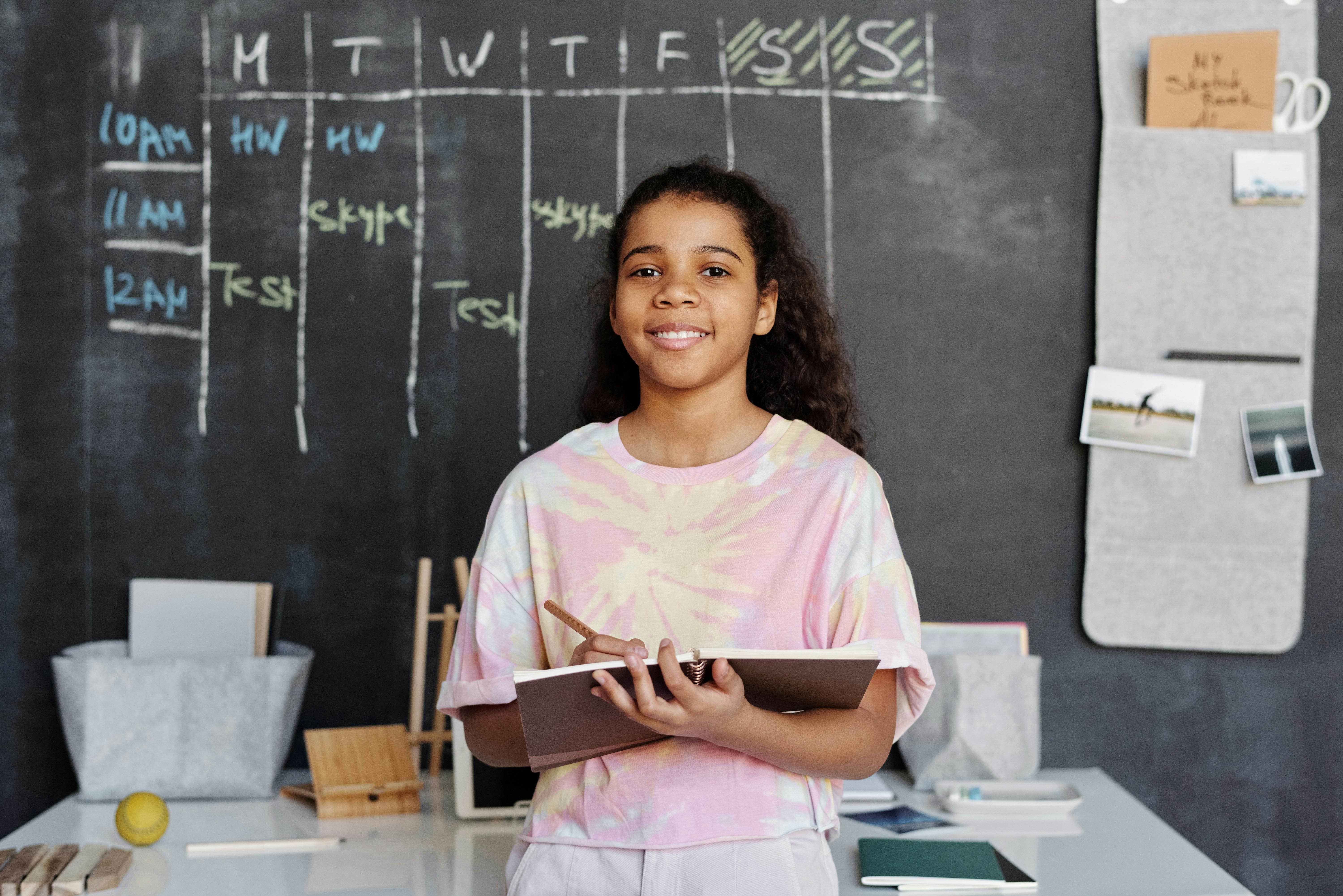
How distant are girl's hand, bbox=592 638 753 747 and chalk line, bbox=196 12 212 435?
4.00ft

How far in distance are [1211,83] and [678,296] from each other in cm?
126

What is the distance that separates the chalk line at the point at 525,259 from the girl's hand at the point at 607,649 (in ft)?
3.26

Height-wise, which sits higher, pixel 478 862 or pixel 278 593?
pixel 278 593

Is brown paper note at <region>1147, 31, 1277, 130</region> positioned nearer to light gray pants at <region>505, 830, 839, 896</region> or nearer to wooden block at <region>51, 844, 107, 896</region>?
light gray pants at <region>505, 830, 839, 896</region>

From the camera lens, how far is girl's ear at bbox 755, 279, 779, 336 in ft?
3.76

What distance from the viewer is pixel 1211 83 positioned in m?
1.86

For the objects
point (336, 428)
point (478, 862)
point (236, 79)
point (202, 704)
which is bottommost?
point (478, 862)

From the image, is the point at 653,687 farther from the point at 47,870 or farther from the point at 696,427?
the point at 47,870

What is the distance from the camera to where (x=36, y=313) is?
186 cm

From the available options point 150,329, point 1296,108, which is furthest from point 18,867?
point 1296,108

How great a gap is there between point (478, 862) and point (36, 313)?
44.7 inches

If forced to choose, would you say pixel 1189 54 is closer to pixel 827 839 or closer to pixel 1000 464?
pixel 1000 464

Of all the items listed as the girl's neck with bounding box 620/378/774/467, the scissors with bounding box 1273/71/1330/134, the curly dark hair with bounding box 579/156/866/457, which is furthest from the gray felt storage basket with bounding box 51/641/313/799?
the scissors with bounding box 1273/71/1330/134

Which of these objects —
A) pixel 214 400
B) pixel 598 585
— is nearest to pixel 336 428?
pixel 214 400
